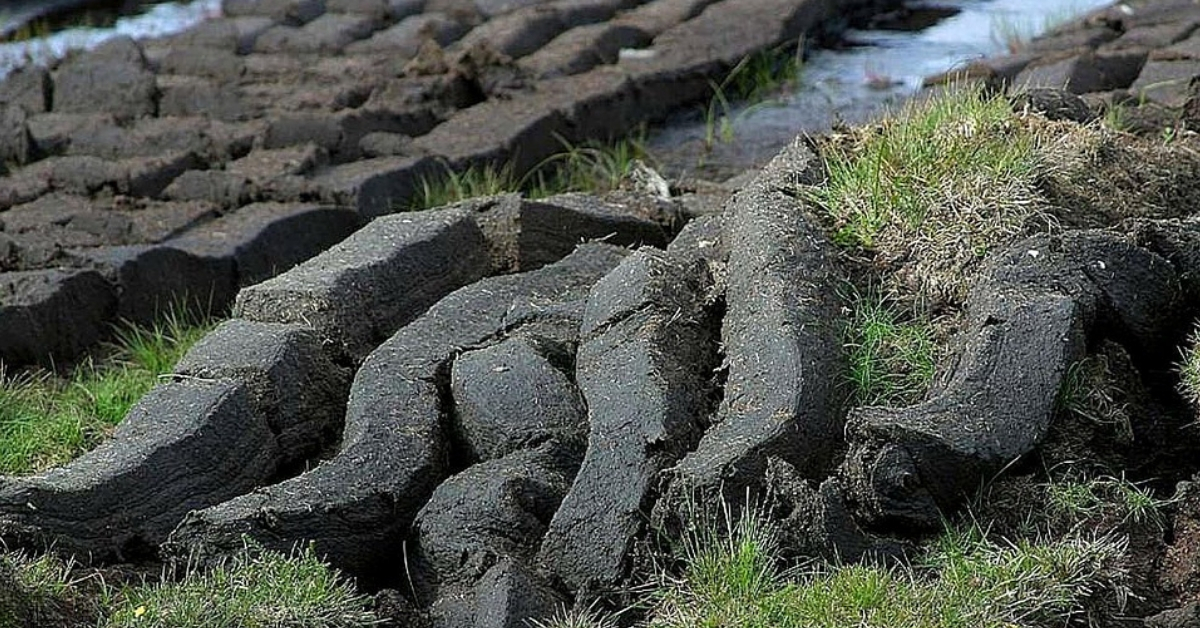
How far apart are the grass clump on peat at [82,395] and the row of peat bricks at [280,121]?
4.9 inches

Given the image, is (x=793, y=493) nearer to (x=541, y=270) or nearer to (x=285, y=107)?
A: (x=541, y=270)

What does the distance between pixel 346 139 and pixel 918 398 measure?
3.59 metres

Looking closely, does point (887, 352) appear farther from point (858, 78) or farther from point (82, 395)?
point (858, 78)

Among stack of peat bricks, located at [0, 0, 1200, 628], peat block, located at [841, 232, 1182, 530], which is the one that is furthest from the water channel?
peat block, located at [841, 232, 1182, 530]

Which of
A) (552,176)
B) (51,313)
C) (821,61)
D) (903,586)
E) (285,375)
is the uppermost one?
(285,375)

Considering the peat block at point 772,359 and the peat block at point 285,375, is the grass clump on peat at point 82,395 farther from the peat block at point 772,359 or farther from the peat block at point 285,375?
the peat block at point 772,359

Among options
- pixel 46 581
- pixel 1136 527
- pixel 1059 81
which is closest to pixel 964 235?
pixel 1136 527

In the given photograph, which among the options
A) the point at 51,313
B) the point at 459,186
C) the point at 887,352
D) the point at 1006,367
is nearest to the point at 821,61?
the point at 459,186

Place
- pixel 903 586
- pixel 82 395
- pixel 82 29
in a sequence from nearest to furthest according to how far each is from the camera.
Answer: pixel 903 586, pixel 82 395, pixel 82 29

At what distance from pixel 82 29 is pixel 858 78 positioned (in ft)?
14.8

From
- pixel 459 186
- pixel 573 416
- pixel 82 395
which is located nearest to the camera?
pixel 573 416

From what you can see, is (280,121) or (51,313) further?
(280,121)

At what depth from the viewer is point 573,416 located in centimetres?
413

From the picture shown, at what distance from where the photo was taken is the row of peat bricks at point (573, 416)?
3.74 metres
